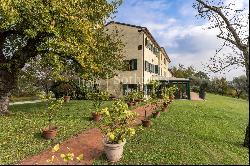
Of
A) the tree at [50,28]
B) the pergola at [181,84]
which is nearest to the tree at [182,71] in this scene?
the pergola at [181,84]

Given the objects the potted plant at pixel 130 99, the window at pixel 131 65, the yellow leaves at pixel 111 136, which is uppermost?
the window at pixel 131 65

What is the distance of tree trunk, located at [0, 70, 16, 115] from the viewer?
25.0 meters

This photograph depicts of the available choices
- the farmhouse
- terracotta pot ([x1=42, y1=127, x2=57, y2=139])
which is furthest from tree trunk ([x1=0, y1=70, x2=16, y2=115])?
the farmhouse

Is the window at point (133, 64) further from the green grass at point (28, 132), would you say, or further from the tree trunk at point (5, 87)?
the tree trunk at point (5, 87)

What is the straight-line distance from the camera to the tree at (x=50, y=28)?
2091cm

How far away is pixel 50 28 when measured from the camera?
2114 centimetres

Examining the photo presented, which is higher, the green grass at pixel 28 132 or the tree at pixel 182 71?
the tree at pixel 182 71

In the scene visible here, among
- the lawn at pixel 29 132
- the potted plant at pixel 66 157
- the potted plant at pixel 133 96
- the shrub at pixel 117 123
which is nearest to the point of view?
the potted plant at pixel 66 157

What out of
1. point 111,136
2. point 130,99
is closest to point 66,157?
point 111,136

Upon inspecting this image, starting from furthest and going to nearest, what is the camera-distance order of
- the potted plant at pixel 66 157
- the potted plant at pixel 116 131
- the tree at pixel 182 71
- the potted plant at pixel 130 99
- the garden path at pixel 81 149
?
the tree at pixel 182 71
the potted plant at pixel 130 99
the garden path at pixel 81 149
the potted plant at pixel 116 131
the potted plant at pixel 66 157

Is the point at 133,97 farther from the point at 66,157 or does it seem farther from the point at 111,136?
the point at 66,157

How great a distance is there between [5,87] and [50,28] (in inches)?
300

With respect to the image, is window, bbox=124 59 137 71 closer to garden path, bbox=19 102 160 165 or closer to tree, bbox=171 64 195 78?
garden path, bbox=19 102 160 165

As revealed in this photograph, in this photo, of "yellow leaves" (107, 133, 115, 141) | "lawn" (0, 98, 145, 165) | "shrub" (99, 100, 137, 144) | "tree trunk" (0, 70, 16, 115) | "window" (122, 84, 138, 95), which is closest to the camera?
"yellow leaves" (107, 133, 115, 141)
